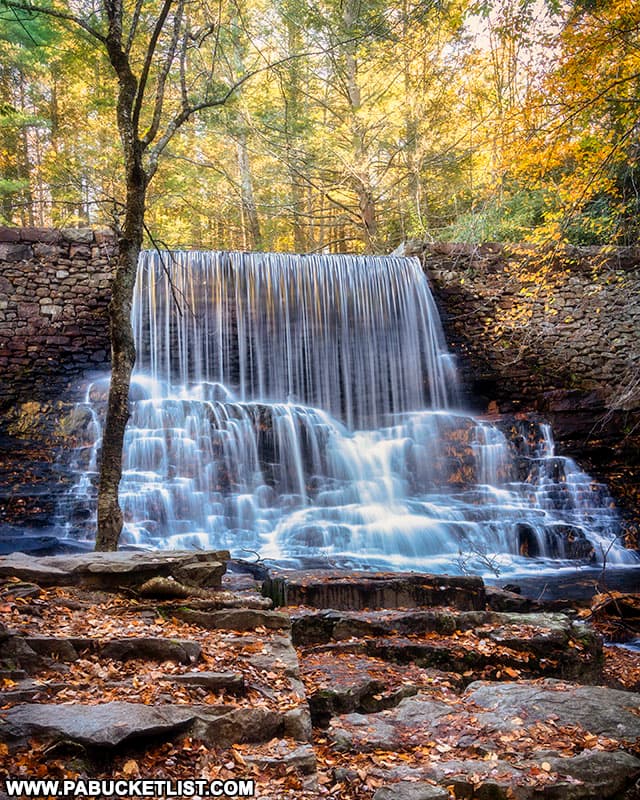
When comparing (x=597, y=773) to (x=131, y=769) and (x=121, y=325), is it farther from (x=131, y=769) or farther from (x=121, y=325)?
(x=121, y=325)

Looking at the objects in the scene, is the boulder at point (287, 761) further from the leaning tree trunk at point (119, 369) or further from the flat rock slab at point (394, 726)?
the leaning tree trunk at point (119, 369)

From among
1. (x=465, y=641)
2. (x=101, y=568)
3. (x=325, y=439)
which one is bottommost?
(x=465, y=641)

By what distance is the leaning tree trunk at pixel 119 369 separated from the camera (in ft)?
17.3

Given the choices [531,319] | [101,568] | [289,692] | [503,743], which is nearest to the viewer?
[503,743]

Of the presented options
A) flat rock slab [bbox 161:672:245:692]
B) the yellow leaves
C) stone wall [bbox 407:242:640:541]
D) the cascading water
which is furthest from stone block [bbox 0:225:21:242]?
the yellow leaves

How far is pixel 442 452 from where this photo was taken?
429 inches

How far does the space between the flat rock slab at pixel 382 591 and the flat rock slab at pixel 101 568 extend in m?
0.87

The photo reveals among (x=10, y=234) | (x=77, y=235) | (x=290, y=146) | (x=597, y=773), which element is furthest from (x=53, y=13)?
(x=290, y=146)

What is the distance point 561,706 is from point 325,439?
25.2 feet

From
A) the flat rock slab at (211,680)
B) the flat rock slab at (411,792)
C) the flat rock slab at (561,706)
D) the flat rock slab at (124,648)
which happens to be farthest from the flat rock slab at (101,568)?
the flat rock slab at (411,792)

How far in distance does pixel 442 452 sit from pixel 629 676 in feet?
21.7

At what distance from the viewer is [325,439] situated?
34.8 feet

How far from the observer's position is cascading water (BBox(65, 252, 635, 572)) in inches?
342

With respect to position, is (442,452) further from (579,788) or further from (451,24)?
(579,788)
